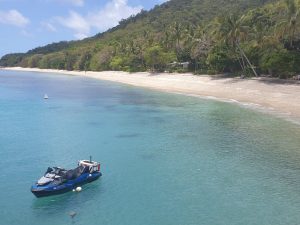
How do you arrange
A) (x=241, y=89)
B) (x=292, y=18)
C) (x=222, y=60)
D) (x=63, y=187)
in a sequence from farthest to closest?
(x=222, y=60)
(x=241, y=89)
(x=292, y=18)
(x=63, y=187)

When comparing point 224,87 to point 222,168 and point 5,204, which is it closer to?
point 222,168

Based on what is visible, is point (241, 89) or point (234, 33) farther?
point (234, 33)

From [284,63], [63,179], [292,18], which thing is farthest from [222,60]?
[63,179]

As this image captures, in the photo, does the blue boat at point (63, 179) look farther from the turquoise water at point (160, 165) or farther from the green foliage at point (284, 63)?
the green foliage at point (284, 63)

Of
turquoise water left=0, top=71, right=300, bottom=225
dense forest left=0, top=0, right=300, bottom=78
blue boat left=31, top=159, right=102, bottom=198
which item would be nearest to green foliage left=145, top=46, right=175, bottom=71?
dense forest left=0, top=0, right=300, bottom=78

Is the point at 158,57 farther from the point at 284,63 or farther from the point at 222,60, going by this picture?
the point at 284,63

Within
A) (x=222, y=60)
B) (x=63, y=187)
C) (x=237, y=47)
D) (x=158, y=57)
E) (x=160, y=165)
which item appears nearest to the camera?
(x=63, y=187)
